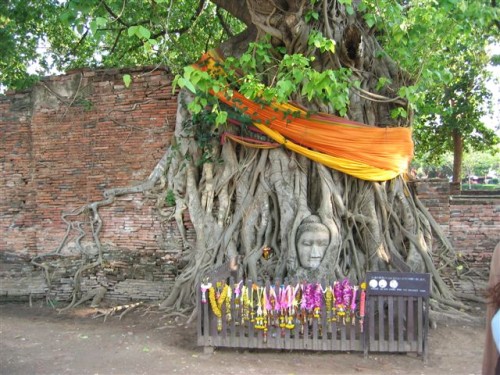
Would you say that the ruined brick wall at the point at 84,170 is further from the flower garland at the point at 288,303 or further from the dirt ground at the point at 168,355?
the flower garland at the point at 288,303

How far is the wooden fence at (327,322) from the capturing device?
4625 millimetres

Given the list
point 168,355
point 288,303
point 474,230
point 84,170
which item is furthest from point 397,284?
point 84,170

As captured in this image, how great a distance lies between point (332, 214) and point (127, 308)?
3011 millimetres

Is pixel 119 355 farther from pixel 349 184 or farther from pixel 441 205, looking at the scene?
pixel 441 205

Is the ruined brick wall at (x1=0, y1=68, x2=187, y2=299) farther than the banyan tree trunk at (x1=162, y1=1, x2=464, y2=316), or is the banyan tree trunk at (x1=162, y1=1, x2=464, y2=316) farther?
the ruined brick wall at (x1=0, y1=68, x2=187, y2=299)

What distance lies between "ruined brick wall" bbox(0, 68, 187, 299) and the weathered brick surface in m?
0.02

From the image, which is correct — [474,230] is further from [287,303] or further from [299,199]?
[287,303]

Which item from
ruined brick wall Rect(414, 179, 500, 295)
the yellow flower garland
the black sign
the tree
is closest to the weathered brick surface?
ruined brick wall Rect(414, 179, 500, 295)

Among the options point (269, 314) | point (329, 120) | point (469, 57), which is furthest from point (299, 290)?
point (469, 57)

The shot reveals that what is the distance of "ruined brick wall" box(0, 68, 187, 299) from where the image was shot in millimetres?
7172

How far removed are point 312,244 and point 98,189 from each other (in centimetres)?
360

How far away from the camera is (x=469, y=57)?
11.8 meters

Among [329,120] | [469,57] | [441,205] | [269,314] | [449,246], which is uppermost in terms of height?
[469,57]

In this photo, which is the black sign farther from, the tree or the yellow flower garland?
the yellow flower garland
